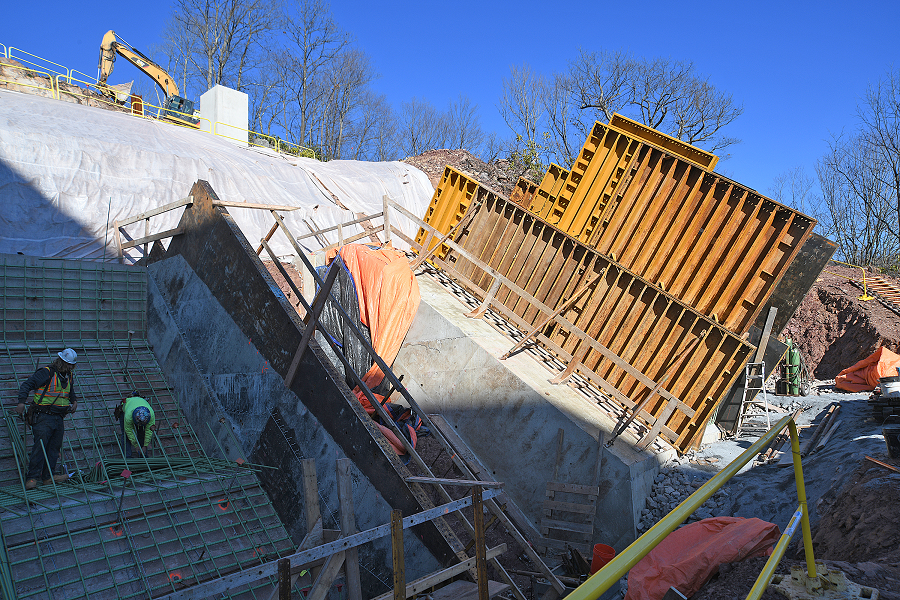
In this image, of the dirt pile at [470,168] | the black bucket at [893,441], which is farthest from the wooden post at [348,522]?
the dirt pile at [470,168]

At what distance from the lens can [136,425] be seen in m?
6.73

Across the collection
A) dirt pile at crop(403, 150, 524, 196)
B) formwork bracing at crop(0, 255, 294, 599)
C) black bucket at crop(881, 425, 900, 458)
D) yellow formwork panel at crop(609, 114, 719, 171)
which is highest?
yellow formwork panel at crop(609, 114, 719, 171)

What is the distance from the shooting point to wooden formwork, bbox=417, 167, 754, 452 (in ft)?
29.4

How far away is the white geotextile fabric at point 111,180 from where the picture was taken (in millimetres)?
12008

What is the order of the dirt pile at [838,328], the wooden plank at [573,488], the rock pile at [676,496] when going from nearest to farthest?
the rock pile at [676,496] → the wooden plank at [573,488] → the dirt pile at [838,328]

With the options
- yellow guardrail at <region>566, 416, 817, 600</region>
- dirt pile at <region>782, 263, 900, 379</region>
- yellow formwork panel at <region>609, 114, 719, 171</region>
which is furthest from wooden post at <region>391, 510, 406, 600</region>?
dirt pile at <region>782, 263, 900, 379</region>

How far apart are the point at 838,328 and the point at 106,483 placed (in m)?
22.1

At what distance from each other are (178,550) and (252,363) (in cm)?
238

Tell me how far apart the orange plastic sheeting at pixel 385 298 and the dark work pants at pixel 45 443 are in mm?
4557

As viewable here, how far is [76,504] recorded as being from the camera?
18.0 ft

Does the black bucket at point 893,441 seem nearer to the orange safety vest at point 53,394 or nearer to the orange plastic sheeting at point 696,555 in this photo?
the orange plastic sheeting at point 696,555

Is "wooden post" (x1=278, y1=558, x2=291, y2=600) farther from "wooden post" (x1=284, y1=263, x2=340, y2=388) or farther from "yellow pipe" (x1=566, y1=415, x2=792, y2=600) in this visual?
"wooden post" (x1=284, y1=263, x2=340, y2=388)

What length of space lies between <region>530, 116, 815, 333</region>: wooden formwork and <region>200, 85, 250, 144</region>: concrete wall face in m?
19.1

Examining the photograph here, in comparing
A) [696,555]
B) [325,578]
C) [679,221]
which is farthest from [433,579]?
[679,221]
